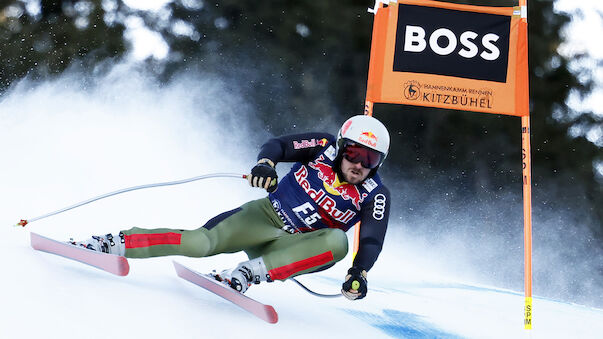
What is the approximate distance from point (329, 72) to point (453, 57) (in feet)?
21.2

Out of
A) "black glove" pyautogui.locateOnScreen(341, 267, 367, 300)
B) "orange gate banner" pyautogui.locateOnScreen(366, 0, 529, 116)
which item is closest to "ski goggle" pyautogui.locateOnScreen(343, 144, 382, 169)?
"black glove" pyautogui.locateOnScreen(341, 267, 367, 300)

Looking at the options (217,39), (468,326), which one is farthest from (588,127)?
(468,326)

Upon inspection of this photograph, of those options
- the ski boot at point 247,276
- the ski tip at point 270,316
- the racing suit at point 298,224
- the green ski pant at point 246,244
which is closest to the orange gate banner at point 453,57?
the racing suit at point 298,224

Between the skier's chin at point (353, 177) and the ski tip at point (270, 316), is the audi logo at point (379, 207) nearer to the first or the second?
the skier's chin at point (353, 177)

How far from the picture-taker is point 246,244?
2736 mm

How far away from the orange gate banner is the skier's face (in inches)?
45.9

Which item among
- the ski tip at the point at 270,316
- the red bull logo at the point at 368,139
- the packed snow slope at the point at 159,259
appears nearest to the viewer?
the packed snow slope at the point at 159,259

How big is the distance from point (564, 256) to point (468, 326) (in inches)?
262

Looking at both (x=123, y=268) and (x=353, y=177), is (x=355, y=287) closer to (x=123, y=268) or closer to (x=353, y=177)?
(x=353, y=177)

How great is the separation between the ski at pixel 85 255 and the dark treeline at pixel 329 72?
6.84 metres

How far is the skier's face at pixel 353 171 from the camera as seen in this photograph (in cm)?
262

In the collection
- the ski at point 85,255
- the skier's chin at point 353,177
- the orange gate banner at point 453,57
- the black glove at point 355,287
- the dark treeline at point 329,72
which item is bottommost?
the black glove at point 355,287

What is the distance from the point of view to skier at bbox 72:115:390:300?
246 centimetres

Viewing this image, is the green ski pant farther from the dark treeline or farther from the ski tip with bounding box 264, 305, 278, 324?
the dark treeline
